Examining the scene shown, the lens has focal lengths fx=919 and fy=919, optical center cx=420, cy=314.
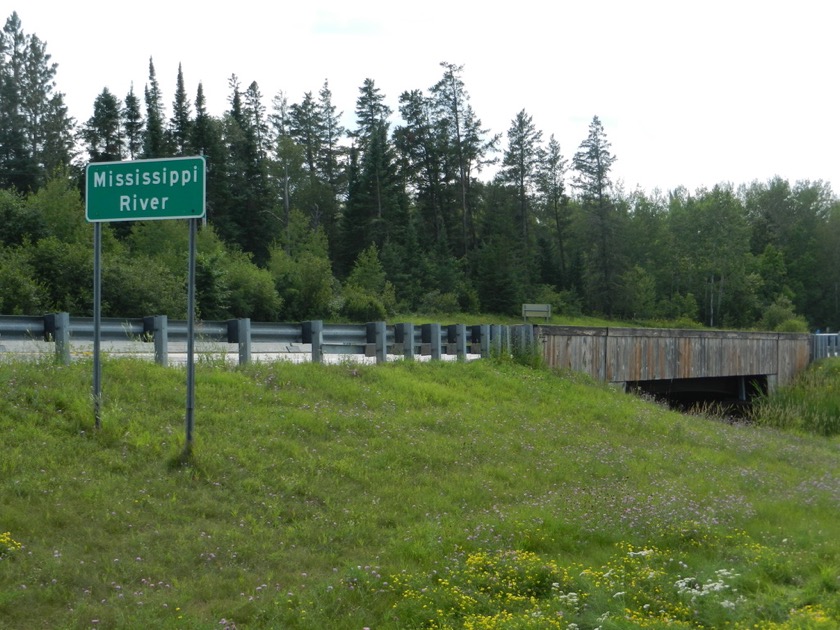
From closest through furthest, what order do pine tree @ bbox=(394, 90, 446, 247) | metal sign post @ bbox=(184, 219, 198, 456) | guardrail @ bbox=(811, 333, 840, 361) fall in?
metal sign post @ bbox=(184, 219, 198, 456) → guardrail @ bbox=(811, 333, 840, 361) → pine tree @ bbox=(394, 90, 446, 247)

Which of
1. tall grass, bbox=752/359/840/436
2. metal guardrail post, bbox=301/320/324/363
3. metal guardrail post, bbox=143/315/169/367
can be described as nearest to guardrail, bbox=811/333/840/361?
tall grass, bbox=752/359/840/436

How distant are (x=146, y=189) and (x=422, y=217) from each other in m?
70.5

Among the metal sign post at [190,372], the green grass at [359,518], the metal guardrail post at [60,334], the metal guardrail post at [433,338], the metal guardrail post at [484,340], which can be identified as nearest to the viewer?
the green grass at [359,518]

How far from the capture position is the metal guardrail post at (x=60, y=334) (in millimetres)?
11641

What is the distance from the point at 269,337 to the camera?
14945 millimetres

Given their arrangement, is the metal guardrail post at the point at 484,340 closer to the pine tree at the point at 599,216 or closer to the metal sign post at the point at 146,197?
the metal sign post at the point at 146,197

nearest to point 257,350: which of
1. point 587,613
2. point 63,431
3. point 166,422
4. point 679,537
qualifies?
point 166,422

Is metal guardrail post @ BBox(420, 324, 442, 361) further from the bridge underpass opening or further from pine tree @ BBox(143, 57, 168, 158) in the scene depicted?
pine tree @ BBox(143, 57, 168, 158)

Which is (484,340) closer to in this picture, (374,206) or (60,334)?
(60,334)

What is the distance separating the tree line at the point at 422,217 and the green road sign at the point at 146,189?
3698 cm

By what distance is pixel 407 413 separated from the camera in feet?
42.8

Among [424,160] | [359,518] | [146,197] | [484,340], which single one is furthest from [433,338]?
[424,160]

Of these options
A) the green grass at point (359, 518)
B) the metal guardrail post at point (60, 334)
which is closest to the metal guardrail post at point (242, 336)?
the green grass at point (359, 518)

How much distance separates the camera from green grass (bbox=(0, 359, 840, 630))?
6.65 meters
